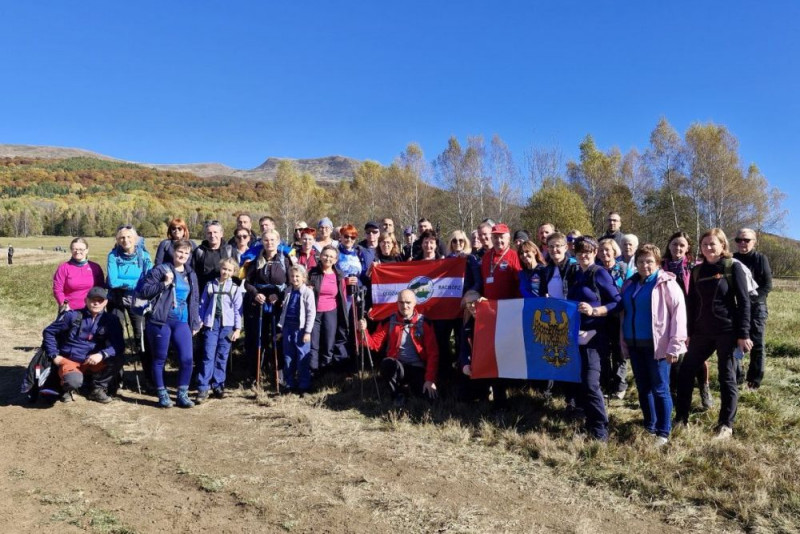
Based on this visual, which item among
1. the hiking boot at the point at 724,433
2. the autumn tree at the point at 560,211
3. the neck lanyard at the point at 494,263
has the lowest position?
the hiking boot at the point at 724,433

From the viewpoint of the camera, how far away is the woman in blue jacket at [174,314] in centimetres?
683

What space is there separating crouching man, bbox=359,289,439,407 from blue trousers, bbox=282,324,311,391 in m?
1.20

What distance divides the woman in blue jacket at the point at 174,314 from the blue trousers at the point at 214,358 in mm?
217

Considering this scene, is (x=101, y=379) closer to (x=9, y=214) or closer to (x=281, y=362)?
(x=281, y=362)

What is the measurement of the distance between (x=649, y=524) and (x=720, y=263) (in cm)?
299

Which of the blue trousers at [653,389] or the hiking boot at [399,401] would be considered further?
the hiking boot at [399,401]

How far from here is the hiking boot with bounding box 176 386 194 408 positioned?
6988 millimetres

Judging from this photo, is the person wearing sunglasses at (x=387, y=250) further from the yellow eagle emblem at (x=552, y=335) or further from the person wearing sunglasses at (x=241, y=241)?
the yellow eagle emblem at (x=552, y=335)

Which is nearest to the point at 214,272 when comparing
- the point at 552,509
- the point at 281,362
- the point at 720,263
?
the point at 281,362

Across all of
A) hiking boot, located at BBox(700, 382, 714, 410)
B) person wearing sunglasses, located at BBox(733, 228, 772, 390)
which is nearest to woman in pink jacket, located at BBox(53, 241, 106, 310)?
hiking boot, located at BBox(700, 382, 714, 410)

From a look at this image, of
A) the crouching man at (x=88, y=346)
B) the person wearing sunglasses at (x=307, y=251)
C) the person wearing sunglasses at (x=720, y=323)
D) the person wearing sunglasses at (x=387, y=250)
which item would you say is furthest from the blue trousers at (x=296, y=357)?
the person wearing sunglasses at (x=720, y=323)

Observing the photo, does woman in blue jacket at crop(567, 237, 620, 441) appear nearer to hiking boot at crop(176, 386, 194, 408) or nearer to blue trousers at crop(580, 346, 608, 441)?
blue trousers at crop(580, 346, 608, 441)

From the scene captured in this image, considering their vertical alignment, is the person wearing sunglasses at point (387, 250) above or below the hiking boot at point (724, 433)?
above

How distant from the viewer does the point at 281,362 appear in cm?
851
